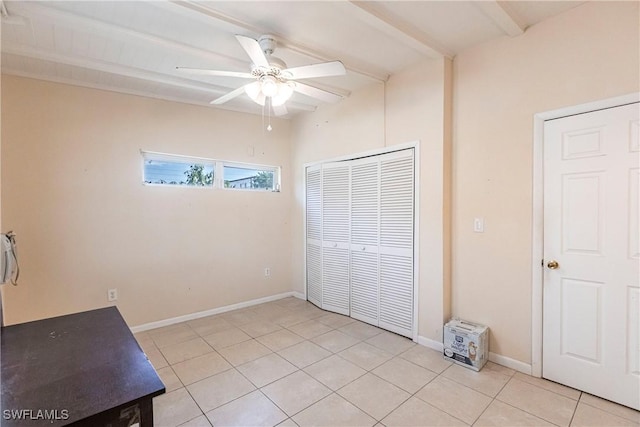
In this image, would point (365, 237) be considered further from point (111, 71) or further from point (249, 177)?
point (111, 71)

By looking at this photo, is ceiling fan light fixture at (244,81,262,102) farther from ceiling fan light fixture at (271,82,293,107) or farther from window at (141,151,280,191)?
window at (141,151,280,191)

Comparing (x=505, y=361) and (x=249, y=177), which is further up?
(x=249, y=177)

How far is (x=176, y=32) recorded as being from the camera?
Result: 2.28 metres

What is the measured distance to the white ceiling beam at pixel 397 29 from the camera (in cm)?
201

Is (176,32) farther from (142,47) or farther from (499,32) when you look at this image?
(499,32)

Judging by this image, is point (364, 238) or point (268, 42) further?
point (364, 238)

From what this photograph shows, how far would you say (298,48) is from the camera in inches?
97.9

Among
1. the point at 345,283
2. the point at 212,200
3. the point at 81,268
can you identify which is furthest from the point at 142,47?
the point at 345,283

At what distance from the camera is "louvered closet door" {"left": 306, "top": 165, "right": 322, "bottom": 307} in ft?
13.5

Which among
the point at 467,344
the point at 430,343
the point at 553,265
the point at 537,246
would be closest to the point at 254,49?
the point at 537,246

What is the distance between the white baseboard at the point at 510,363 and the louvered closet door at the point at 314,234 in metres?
2.10

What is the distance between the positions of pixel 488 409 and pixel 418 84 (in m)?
2.70

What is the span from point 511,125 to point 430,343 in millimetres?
2047

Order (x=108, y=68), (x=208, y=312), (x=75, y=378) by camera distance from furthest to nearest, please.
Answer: (x=208, y=312) → (x=108, y=68) → (x=75, y=378)
